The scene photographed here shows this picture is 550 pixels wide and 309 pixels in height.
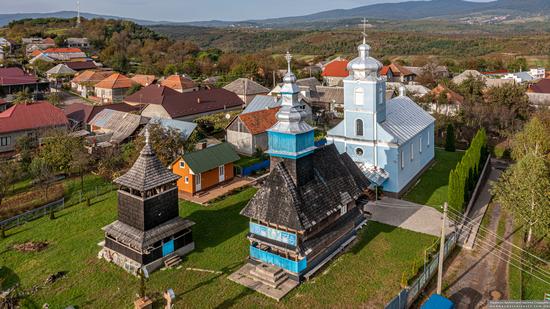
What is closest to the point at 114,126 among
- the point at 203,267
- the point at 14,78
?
the point at 203,267

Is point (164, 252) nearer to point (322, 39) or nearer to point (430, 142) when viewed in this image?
point (430, 142)

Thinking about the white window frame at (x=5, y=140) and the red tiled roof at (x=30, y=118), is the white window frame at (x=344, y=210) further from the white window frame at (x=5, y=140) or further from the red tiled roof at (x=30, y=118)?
the white window frame at (x=5, y=140)

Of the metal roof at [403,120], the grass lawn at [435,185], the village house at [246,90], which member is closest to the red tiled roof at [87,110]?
the village house at [246,90]

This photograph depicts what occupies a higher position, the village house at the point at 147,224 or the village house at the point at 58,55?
the village house at the point at 58,55

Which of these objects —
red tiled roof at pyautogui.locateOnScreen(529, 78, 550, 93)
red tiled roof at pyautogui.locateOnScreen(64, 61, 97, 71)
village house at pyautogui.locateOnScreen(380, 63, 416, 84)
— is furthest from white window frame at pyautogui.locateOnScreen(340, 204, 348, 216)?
red tiled roof at pyautogui.locateOnScreen(64, 61, 97, 71)

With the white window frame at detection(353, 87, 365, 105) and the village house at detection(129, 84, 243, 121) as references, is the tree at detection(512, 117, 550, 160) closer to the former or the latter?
the white window frame at detection(353, 87, 365, 105)

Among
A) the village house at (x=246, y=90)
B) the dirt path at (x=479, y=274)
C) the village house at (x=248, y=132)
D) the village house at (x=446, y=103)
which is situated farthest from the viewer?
the village house at (x=246, y=90)
